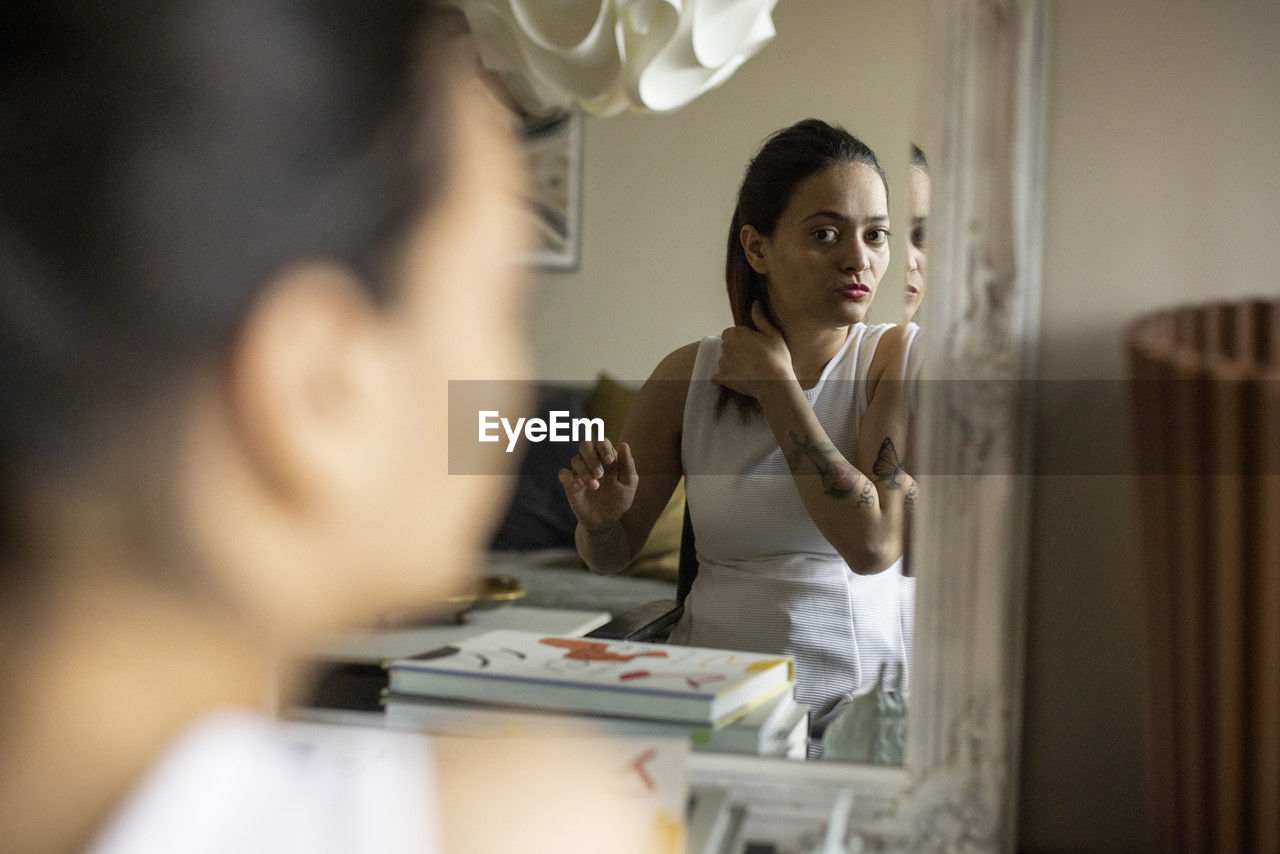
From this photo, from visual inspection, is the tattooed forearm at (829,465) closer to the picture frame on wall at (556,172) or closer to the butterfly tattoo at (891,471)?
the butterfly tattoo at (891,471)

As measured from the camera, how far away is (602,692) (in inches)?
24.0

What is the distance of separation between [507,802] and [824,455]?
0.29 metres

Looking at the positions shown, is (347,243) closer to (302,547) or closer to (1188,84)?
(302,547)

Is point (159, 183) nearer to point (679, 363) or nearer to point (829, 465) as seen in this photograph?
point (679, 363)

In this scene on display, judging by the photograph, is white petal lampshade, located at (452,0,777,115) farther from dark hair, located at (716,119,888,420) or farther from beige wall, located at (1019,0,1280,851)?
beige wall, located at (1019,0,1280,851)

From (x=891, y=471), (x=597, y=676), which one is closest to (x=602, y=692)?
(x=597, y=676)

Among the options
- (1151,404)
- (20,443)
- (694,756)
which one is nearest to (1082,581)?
(1151,404)

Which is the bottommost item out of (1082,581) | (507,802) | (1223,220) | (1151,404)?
(507,802)

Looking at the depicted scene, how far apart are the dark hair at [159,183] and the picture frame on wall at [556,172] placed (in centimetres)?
9

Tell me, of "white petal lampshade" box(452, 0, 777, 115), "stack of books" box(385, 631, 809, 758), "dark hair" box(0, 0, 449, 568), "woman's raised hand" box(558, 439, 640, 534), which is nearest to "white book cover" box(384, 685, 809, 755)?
"stack of books" box(385, 631, 809, 758)

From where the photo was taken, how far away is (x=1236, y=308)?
538mm

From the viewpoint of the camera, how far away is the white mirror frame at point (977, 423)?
56 centimetres

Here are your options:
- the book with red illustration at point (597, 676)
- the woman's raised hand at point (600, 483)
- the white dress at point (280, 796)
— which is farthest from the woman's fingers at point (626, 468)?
the white dress at point (280, 796)

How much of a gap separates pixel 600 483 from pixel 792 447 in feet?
0.42
